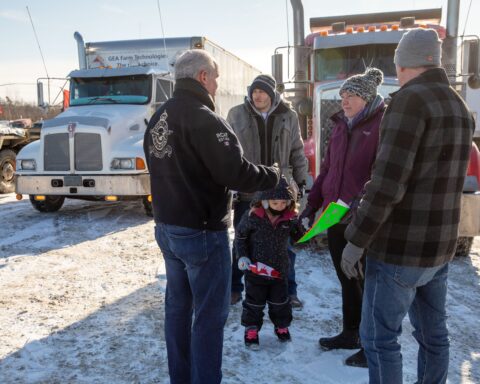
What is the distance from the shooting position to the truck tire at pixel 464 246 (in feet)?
17.8

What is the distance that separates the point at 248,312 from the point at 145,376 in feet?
2.80

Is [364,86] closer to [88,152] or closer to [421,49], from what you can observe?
[421,49]

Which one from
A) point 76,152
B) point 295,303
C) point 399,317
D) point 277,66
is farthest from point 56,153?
point 399,317

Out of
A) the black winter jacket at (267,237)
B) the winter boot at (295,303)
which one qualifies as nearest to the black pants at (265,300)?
the black winter jacket at (267,237)

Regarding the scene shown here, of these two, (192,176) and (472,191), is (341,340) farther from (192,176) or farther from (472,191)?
(472,191)

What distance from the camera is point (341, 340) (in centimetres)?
330

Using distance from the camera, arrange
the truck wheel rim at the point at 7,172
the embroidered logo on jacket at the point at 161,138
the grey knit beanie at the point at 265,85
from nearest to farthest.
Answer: the embroidered logo on jacket at the point at 161,138
the grey knit beanie at the point at 265,85
the truck wheel rim at the point at 7,172

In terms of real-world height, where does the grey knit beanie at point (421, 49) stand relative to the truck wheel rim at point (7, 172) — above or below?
above

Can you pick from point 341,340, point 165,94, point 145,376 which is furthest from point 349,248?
point 165,94

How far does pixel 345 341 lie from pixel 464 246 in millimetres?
2939

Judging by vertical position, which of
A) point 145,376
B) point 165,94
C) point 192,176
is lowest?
point 145,376

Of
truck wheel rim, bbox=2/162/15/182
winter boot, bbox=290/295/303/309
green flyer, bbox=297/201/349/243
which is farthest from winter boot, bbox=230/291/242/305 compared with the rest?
truck wheel rim, bbox=2/162/15/182

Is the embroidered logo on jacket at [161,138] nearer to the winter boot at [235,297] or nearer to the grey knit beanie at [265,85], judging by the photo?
the grey knit beanie at [265,85]

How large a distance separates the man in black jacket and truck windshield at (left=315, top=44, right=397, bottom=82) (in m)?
4.42
